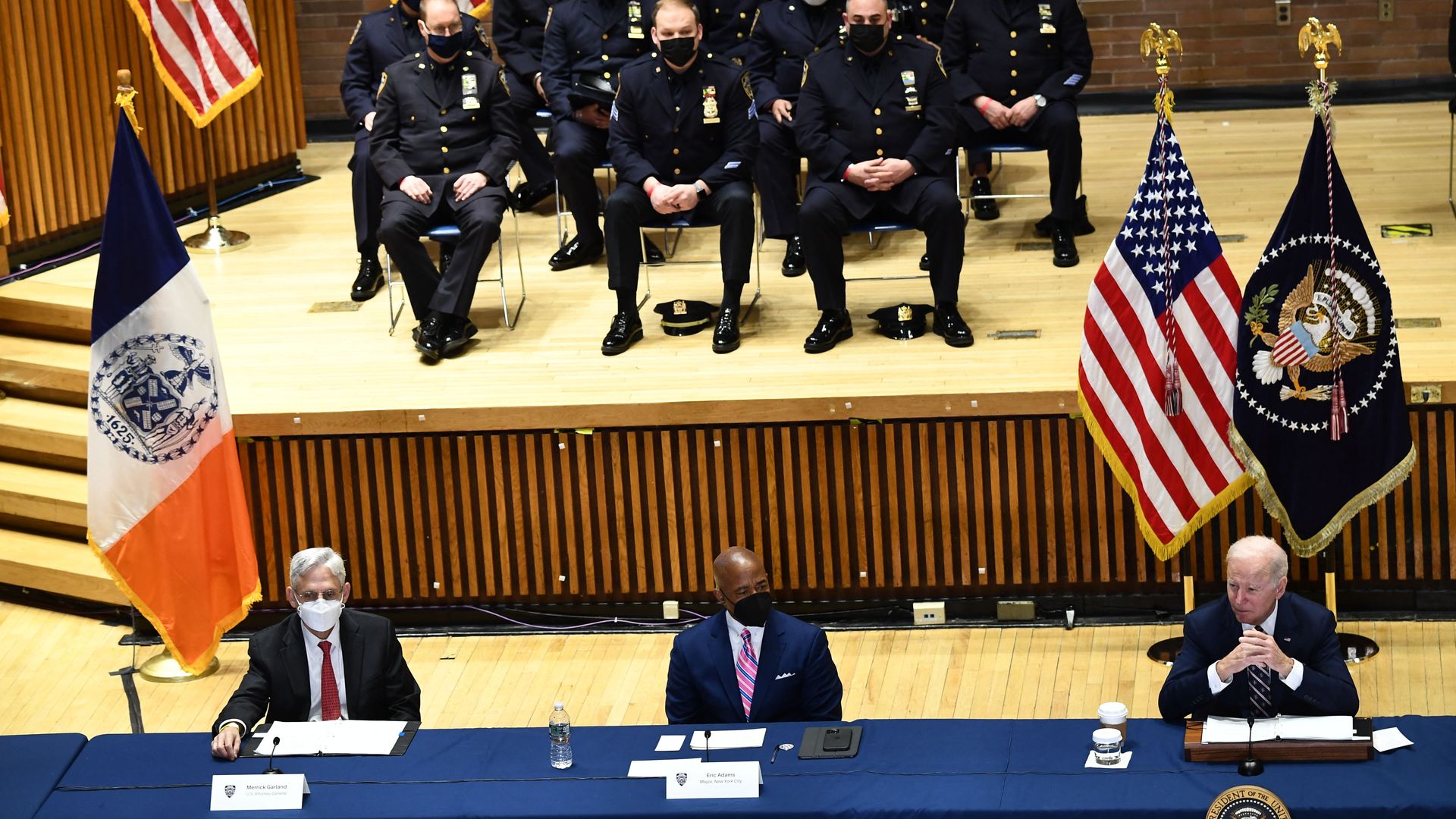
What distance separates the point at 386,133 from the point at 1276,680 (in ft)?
15.8

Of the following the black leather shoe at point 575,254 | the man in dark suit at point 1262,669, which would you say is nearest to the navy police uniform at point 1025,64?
the black leather shoe at point 575,254

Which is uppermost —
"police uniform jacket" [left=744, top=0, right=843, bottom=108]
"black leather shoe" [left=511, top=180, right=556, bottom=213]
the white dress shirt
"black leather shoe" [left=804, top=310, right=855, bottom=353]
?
"police uniform jacket" [left=744, top=0, right=843, bottom=108]

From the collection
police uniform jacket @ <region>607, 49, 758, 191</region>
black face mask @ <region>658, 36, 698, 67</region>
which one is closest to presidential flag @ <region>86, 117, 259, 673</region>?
police uniform jacket @ <region>607, 49, 758, 191</region>

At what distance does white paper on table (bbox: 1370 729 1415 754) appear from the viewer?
14.4 ft

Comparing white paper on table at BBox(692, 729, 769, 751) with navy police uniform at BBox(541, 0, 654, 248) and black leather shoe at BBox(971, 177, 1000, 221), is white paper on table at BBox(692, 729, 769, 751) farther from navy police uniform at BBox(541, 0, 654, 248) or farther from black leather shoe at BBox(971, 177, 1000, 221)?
black leather shoe at BBox(971, 177, 1000, 221)

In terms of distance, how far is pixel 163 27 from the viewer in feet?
29.7

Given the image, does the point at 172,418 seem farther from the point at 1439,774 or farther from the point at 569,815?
the point at 1439,774

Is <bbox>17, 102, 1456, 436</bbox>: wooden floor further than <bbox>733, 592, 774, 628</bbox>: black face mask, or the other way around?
<bbox>17, 102, 1456, 436</bbox>: wooden floor

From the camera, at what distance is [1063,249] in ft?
27.9

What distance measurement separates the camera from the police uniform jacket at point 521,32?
30.6ft

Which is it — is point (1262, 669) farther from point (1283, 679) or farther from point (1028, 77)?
point (1028, 77)

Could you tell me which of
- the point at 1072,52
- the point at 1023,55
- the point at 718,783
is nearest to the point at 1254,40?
the point at 1072,52

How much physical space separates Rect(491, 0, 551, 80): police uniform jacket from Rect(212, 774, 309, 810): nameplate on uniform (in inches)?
211

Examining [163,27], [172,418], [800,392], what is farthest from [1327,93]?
[163,27]
